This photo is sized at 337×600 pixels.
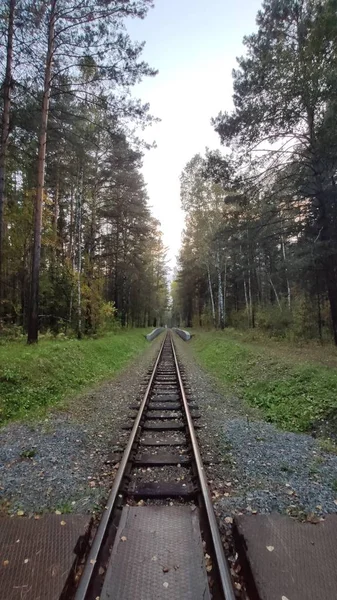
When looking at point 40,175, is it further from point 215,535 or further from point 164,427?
point 215,535

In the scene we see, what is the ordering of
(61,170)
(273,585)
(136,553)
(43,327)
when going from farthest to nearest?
(43,327) < (61,170) < (136,553) < (273,585)

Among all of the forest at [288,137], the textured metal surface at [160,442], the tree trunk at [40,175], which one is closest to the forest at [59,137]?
the tree trunk at [40,175]

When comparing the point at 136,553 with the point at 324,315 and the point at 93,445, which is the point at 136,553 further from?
the point at 324,315

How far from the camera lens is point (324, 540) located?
2.64 m

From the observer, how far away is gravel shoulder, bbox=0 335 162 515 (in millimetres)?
3406

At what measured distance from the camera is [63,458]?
442cm

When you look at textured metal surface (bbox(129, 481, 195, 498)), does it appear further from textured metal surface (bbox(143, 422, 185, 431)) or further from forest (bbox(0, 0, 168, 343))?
forest (bbox(0, 0, 168, 343))

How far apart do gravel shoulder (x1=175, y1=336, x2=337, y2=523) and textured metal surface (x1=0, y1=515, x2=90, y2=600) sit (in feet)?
4.74

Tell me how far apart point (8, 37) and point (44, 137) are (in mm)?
2915

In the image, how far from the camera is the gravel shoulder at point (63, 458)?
3.41 meters

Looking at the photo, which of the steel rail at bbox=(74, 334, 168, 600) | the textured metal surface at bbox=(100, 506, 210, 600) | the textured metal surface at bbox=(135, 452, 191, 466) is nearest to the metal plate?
the textured metal surface at bbox=(135, 452, 191, 466)

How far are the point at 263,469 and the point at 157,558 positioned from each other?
1995 millimetres

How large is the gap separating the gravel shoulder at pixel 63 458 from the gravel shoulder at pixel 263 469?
4.43 ft

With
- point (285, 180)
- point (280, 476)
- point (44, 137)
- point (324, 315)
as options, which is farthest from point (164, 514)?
point (324, 315)
